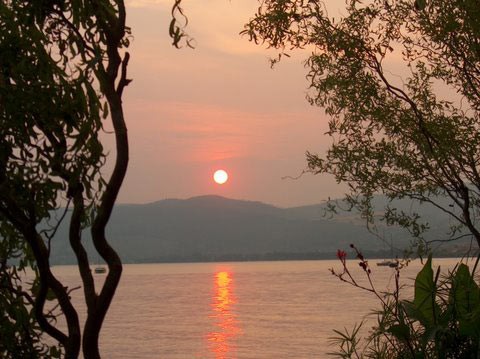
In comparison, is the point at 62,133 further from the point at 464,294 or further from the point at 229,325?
the point at 229,325

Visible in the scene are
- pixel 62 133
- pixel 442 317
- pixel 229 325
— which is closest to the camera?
pixel 62 133

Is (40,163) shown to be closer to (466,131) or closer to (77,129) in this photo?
(77,129)

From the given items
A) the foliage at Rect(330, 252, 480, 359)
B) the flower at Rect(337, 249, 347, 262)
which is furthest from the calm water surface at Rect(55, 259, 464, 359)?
the flower at Rect(337, 249, 347, 262)

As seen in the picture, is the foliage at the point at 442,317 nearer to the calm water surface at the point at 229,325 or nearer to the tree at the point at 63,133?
the tree at the point at 63,133

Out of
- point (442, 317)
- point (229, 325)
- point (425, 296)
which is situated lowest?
point (229, 325)

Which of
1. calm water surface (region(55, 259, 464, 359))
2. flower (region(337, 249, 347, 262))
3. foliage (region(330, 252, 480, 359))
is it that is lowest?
calm water surface (region(55, 259, 464, 359))

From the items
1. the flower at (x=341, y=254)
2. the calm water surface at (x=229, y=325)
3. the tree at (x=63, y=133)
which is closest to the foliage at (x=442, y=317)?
the flower at (x=341, y=254)

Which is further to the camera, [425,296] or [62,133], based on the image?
[425,296]

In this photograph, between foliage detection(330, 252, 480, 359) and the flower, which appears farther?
foliage detection(330, 252, 480, 359)

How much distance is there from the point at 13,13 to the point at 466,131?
11690 millimetres

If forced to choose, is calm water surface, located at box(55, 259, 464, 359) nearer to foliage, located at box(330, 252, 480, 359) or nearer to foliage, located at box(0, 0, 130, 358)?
foliage, located at box(330, 252, 480, 359)

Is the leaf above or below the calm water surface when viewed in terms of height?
above

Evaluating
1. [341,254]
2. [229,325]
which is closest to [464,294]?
[341,254]

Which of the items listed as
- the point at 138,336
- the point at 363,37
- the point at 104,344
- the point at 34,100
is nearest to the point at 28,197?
the point at 34,100
